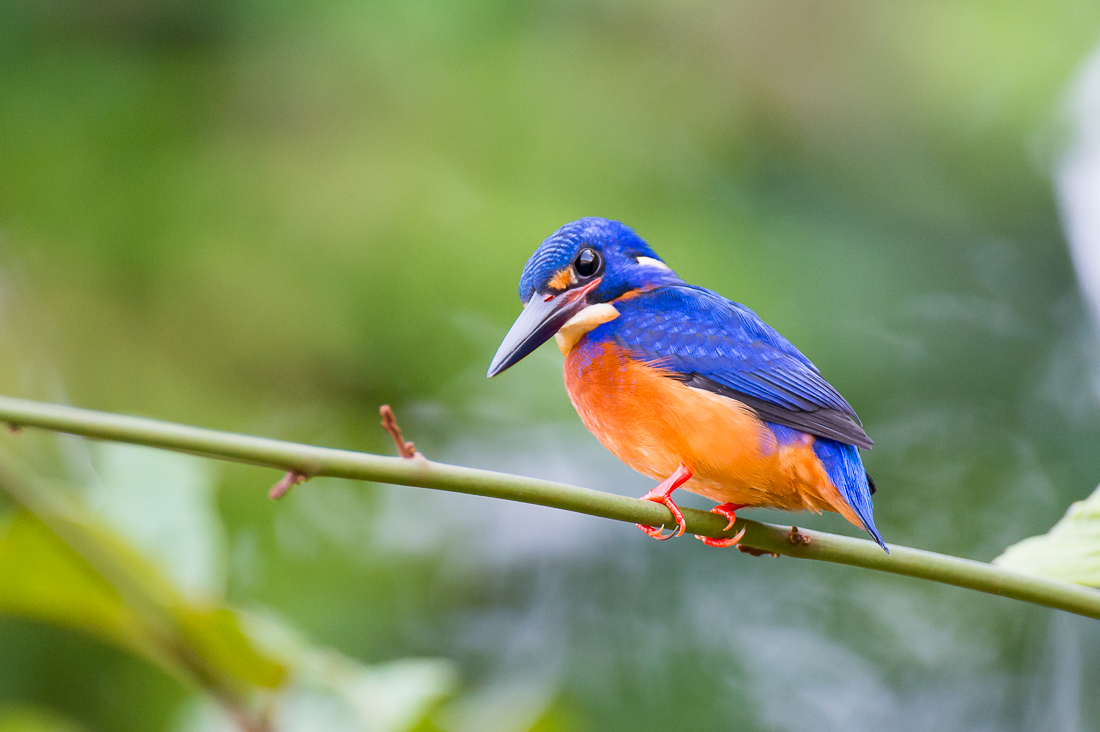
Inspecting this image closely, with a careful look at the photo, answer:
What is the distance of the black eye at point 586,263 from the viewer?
155 centimetres

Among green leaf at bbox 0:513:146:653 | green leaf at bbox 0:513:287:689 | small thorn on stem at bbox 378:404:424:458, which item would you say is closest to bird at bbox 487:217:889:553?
small thorn on stem at bbox 378:404:424:458

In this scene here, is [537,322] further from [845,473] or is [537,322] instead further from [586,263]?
[845,473]

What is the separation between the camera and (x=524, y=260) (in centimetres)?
352

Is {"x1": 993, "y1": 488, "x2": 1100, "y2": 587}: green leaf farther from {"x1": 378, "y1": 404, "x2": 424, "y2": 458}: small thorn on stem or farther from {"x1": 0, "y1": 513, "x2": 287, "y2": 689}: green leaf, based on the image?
{"x1": 0, "y1": 513, "x2": 287, "y2": 689}: green leaf

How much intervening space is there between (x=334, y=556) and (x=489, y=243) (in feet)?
5.49

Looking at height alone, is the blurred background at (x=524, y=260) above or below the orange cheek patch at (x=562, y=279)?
above

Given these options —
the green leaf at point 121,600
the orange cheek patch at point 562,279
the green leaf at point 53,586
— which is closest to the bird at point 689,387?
the orange cheek patch at point 562,279

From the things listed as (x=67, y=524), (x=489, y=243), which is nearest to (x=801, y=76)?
(x=489, y=243)

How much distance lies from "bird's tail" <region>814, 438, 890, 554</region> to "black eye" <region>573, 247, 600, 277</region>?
460 mm

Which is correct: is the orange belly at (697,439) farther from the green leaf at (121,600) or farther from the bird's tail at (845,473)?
the green leaf at (121,600)

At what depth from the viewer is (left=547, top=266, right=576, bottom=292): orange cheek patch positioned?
1477 mm

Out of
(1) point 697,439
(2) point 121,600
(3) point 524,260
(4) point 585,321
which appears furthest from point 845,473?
(3) point 524,260

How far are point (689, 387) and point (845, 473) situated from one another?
283 millimetres

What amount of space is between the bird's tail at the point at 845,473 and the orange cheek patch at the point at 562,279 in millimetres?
472
